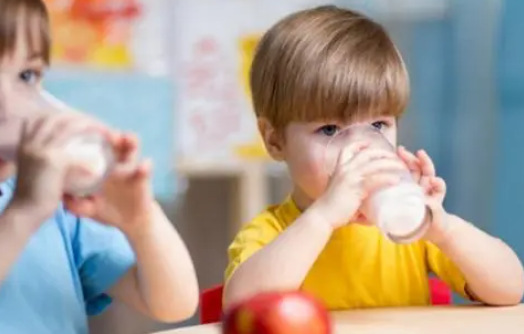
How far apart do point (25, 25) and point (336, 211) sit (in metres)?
0.31

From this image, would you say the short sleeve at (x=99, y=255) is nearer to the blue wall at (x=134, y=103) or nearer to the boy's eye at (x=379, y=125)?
the boy's eye at (x=379, y=125)

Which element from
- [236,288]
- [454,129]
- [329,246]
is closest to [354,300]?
[329,246]

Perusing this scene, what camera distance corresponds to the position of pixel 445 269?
3.45ft

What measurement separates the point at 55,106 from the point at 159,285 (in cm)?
18

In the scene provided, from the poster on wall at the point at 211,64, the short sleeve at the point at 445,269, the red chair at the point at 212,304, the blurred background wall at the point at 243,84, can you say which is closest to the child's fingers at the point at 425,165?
the short sleeve at the point at 445,269

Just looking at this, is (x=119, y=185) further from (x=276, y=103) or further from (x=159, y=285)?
(x=276, y=103)

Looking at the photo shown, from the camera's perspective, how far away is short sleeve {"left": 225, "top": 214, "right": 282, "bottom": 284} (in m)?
0.99

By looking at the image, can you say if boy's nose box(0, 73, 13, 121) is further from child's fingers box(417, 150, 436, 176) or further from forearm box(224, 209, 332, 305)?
child's fingers box(417, 150, 436, 176)

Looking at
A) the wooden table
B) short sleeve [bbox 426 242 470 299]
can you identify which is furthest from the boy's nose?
short sleeve [bbox 426 242 470 299]

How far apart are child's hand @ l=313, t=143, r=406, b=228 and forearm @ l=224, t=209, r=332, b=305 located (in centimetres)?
2

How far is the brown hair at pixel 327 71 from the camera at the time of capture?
39.8 inches

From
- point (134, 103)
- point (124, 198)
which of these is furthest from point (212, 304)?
point (134, 103)

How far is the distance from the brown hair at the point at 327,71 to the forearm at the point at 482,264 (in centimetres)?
14

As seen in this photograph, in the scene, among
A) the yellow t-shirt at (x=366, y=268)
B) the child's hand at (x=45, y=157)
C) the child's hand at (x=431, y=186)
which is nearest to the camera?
the child's hand at (x=45, y=157)
